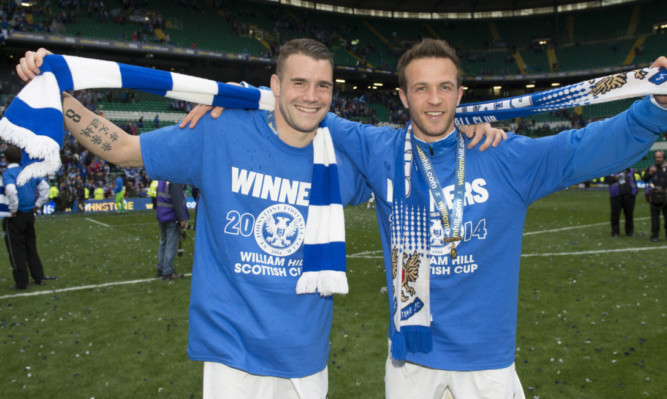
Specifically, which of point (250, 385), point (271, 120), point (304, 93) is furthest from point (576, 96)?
point (250, 385)

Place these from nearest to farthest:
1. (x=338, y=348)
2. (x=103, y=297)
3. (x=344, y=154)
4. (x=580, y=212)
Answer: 1. (x=344, y=154)
2. (x=338, y=348)
3. (x=103, y=297)
4. (x=580, y=212)

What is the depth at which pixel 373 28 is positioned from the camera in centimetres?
4894

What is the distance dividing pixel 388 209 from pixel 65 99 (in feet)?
6.27

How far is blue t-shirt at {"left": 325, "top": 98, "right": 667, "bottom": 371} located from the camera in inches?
96.1

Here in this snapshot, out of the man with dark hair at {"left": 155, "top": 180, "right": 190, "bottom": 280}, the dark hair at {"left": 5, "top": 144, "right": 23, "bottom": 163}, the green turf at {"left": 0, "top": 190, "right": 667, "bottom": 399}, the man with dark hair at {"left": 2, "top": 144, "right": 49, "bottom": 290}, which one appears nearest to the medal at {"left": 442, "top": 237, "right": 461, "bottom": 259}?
the green turf at {"left": 0, "top": 190, "right": 667, "bottom": 399}

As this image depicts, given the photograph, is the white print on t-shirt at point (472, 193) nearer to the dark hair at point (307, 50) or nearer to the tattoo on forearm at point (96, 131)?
the dark hair at point (307, 50)

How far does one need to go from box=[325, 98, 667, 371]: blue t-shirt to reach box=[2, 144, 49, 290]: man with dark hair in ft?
26.6

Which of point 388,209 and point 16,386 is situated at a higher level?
point 388,209

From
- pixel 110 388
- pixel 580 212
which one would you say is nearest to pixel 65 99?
pixel 110 388

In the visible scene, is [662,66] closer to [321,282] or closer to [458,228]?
[458,228]

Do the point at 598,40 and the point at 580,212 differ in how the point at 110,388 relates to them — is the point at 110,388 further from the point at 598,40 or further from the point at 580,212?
the point at 598,40

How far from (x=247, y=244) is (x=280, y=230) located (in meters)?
0.20

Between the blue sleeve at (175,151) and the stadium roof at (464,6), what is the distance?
151 ft

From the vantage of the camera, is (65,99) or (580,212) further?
(580,212)
